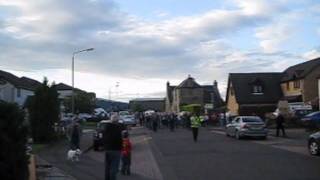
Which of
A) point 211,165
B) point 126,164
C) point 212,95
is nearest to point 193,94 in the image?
point 212,95

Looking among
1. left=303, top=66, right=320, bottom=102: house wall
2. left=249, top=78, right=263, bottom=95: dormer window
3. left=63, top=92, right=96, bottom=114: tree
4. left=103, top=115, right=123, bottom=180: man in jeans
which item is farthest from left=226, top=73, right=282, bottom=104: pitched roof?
left=103, top=115, right=123, bottom=180: man in jeans

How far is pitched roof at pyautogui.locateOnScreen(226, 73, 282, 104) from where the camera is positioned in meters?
86.4

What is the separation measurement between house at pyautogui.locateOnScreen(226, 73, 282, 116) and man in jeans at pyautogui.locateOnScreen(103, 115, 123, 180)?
225 ft

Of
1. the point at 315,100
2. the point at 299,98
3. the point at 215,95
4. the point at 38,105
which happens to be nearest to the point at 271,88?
the point at 299,98

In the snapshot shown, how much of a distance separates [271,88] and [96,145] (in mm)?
57683

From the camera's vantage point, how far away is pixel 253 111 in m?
79.1

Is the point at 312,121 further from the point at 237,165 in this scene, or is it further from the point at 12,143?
the point at 12,143

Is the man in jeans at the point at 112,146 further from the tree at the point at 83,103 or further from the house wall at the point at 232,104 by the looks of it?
the tree at the point at 83,103

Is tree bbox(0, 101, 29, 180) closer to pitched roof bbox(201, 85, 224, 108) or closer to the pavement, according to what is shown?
the pavement

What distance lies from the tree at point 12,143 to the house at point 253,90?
72.4m

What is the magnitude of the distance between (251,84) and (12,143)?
7828 centimetres

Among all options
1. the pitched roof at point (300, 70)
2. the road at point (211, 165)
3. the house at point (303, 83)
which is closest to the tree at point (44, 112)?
the road at point (211, 165)

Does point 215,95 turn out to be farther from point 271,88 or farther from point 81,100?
point 271,88

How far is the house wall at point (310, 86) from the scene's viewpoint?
257 ft
